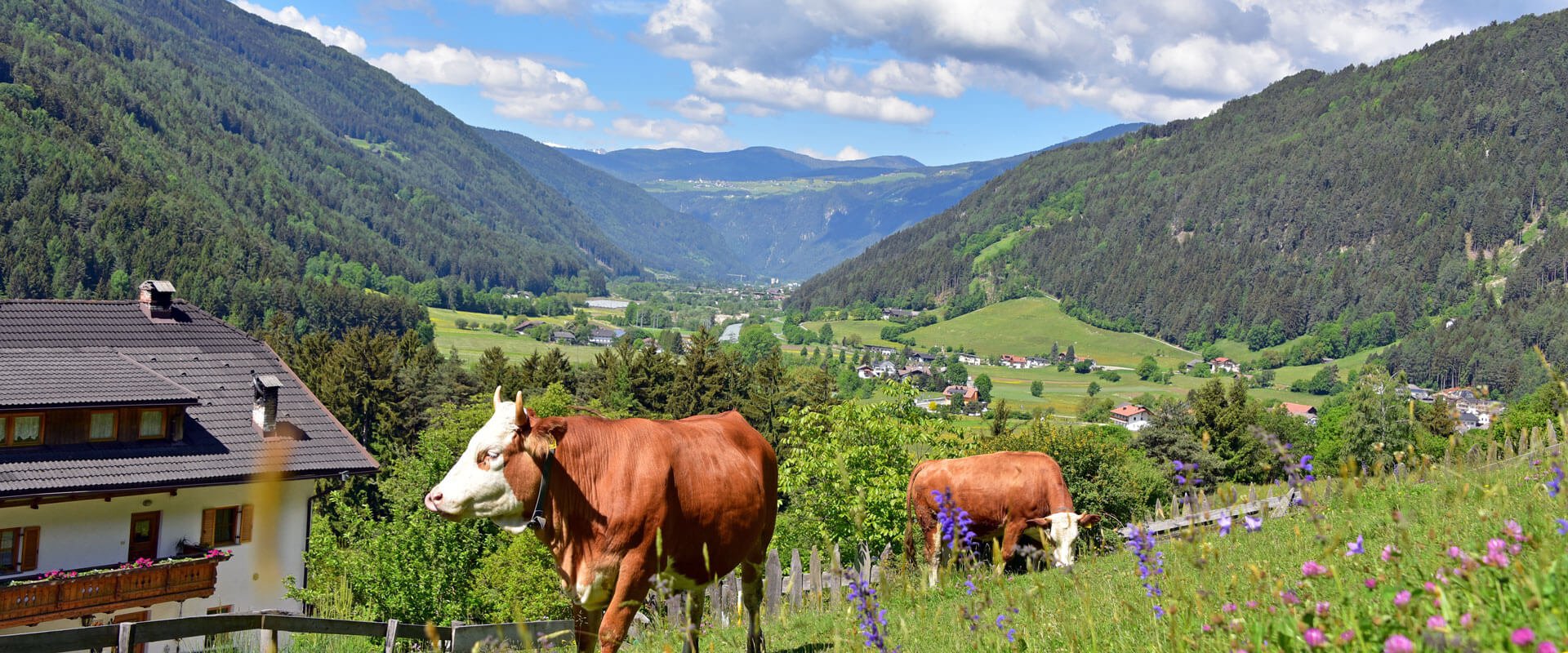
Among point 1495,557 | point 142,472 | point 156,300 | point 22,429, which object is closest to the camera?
point 1495,557

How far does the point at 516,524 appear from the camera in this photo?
23.6ft

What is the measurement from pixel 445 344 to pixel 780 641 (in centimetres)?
18695

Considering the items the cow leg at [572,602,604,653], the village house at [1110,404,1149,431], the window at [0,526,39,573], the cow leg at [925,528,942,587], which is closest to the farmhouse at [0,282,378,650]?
the window at [0,526,39,573]

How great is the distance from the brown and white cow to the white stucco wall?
2331 cm

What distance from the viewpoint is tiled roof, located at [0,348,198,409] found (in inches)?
1184

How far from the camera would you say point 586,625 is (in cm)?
743

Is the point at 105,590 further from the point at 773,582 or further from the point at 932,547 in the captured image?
the point at 932,547

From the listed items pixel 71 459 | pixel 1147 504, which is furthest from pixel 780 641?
pixel 1147 504

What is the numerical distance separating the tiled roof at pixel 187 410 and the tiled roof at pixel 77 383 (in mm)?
187

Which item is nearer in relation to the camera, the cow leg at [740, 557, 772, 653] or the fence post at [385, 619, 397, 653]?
the cow leg at [740, 557, 772, 653]

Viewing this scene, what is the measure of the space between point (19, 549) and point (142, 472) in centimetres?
367

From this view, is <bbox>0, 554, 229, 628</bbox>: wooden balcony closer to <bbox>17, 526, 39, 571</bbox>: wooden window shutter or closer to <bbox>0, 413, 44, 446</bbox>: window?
<bbox>17, 526, 39, 571</bbox>: wooden window shutter

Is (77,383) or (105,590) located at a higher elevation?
(77,383)

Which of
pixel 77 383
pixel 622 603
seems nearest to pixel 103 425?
pixel 77 383
